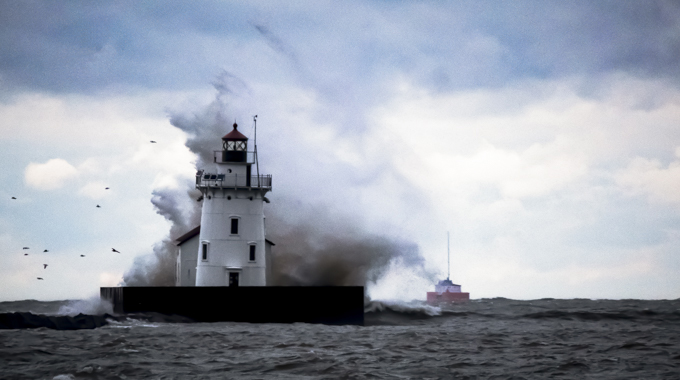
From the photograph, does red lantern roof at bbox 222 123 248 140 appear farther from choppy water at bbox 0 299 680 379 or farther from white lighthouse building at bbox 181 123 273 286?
choppy water at bbox 0 299 680 379

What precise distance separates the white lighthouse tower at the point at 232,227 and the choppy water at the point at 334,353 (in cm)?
432

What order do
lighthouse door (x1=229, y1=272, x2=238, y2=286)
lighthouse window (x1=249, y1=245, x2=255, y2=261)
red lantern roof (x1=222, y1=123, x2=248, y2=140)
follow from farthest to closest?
red lantern roof (x1=222, y1=123, x2=248, y2=140) → lighthouse window (x1=249, y1=245, x2=255, y2=261) → lighthouse door (x1=229, y1=272, x2=238, y2=286)

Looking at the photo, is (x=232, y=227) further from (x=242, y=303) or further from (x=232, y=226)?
(x=242, y=303)

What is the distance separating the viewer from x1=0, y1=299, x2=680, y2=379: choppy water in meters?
14.5

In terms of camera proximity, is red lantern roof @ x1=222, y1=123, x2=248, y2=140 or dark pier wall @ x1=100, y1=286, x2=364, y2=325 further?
red lantern roof @ x1=222, y1=123, x2=248, y2=140

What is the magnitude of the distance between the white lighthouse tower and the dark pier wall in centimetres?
230

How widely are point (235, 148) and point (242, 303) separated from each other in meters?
7.18

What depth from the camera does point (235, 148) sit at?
105 ft

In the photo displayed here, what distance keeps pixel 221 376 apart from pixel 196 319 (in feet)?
47.6

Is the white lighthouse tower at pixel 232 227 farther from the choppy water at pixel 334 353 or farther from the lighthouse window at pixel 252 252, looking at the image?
the choppy water at pixel 334 353

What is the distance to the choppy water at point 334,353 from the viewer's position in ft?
47.5

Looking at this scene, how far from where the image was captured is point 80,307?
3569 cm

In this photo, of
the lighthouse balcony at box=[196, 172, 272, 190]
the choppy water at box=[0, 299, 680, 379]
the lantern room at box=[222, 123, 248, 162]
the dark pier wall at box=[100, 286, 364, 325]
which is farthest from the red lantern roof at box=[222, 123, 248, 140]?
the choppy water at box=[0, 299, 680, 379]

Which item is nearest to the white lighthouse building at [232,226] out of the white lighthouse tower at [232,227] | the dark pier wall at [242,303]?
the white lighthouse tower at [232,227]
